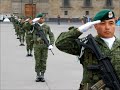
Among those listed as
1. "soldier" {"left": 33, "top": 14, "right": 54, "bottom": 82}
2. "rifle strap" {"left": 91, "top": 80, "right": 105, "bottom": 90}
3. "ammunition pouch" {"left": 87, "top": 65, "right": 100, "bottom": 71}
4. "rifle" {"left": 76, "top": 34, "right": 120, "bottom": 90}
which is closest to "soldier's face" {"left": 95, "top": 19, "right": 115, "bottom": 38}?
"rifle" {"left": 76, "top": 34, "right": 120, "bottom": 90}

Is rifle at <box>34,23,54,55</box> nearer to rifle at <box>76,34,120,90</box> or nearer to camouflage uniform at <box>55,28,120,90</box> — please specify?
camouflage uniform at <box>55,28,120,90</box>

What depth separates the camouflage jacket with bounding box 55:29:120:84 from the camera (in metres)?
5.01

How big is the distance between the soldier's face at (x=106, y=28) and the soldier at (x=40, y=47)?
6.80 meters

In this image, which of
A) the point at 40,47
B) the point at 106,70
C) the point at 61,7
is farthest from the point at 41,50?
the point at 61,7

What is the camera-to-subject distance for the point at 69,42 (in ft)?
17.0

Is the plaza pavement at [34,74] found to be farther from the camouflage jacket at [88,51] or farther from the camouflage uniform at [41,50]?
the camouflage jacket at [88,51]

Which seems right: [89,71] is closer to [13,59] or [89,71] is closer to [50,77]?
[50,77]

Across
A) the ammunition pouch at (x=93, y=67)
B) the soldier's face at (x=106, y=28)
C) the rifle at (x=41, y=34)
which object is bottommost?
the rifle at (x=41, y=34)

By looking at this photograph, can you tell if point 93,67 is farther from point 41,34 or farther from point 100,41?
point 41,34

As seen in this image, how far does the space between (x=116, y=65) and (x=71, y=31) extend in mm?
618

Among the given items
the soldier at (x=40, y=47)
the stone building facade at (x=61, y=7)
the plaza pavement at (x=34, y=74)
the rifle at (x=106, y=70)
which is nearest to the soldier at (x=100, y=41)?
the rifle at (x=106, y=70)

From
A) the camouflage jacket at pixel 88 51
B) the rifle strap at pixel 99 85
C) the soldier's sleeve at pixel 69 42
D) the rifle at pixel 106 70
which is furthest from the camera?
the soldier's sleeve at pixel 69 42

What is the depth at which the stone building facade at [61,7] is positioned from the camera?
6794 centimetres

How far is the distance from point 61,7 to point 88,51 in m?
64.9
